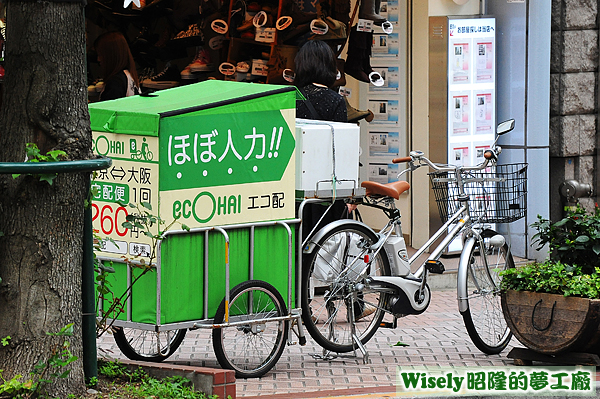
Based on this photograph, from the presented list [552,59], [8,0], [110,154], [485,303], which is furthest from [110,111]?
[552,59]

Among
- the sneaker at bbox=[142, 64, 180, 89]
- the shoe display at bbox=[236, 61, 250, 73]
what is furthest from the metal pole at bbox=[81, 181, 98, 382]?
the sneaker at bbox=[142, 64, 180, 89]

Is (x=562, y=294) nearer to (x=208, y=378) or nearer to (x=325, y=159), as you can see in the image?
(x=325, y=159)

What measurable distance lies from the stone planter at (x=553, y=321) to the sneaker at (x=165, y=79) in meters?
4.83

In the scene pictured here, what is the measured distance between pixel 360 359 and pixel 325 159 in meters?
1.35

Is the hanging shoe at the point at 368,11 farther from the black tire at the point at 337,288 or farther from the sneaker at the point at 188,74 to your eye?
the black tire at the point at 337,288

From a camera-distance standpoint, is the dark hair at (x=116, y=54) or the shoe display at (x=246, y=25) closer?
the dark hair at (x=116, y=54)

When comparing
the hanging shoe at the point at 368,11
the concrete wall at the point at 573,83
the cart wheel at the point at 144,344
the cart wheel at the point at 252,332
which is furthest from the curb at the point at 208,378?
the concrete wall at the point at 573,83

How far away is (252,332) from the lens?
5.77 m

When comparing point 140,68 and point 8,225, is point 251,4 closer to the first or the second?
point 140,68

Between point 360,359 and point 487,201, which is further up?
point 487,201

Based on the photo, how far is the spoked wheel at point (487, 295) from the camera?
678 cm

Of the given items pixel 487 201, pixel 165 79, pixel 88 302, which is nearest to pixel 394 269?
pixel 487 201

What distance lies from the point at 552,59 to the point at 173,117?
6.77 meters

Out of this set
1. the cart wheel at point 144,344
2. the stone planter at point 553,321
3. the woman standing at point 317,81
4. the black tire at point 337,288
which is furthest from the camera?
the woman standing at point 317,81
